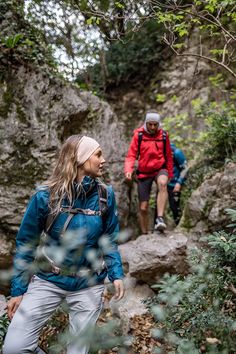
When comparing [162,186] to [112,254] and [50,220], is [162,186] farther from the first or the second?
[50,220]

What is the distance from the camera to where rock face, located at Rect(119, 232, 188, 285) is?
16.4 feet

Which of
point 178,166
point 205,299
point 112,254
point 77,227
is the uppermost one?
point 77,227

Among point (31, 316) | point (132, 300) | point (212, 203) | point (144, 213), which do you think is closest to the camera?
point (31, 316)

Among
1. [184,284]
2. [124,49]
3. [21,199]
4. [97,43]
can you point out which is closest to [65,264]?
[184,284]

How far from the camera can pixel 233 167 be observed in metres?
5.57

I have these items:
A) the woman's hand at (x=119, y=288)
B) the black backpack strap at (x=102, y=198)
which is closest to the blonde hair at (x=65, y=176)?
the black backpack strap at (x=102, y=198)

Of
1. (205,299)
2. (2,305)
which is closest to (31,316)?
(205,299)

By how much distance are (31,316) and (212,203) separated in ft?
12.6

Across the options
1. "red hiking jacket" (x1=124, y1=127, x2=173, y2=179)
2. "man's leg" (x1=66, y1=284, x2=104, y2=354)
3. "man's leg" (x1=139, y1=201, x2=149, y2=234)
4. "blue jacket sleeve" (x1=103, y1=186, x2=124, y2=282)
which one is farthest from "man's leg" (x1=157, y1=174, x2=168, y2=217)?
"man's leg" (x1=66, y1=284, x2=104, y2=354)

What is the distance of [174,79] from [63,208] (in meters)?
10.9

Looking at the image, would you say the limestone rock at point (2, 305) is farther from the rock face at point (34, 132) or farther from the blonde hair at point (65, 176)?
the blonde hair at point (65, 176)

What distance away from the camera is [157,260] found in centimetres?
499

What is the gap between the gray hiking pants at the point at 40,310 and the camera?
95.1 inches

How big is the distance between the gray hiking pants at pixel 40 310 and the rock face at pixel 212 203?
3.23 metres
